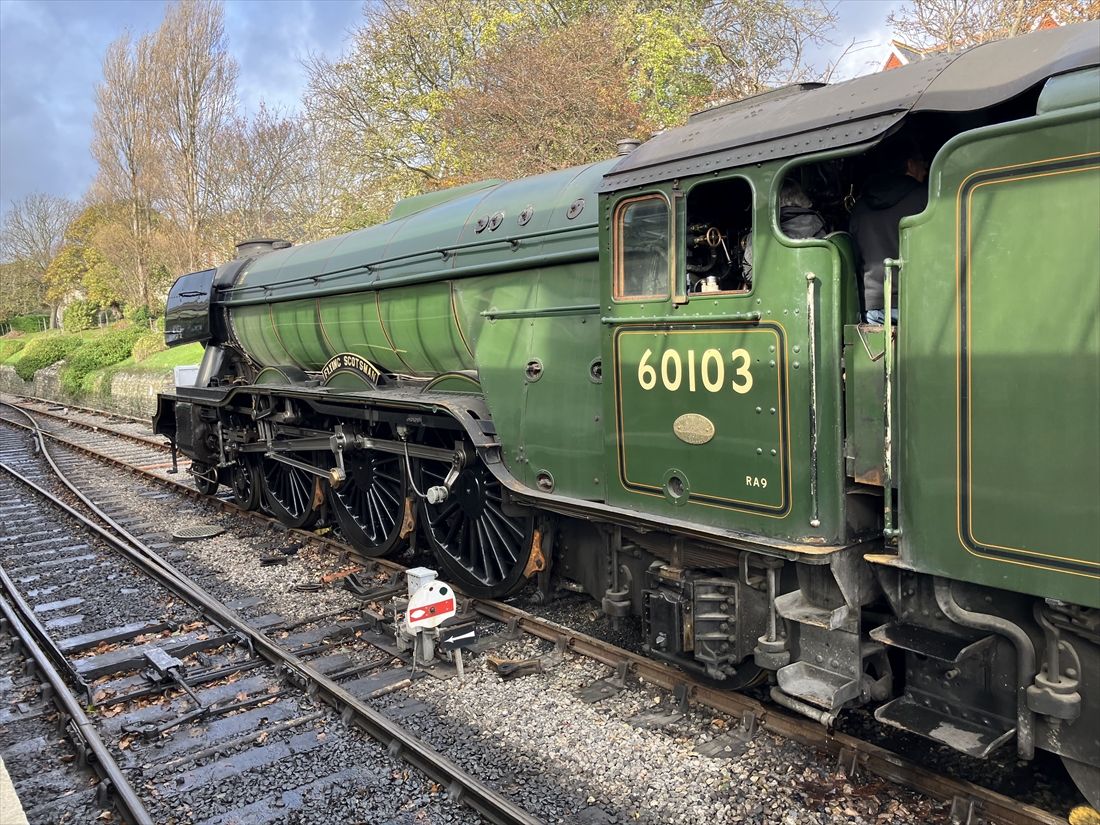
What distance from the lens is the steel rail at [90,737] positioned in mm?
4012

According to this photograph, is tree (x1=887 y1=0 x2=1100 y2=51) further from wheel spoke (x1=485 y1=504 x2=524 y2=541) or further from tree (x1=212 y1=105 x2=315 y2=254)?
tree (x1=212 y1=105 x2=315 y2=254)

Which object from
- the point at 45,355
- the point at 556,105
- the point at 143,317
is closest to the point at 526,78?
the point at 556,105

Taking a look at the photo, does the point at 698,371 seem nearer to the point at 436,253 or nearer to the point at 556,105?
the point at 436,253

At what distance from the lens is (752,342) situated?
4.02m

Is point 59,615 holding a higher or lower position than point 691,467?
lower

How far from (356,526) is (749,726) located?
493cm

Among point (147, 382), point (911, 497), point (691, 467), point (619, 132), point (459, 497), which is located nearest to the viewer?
A: point (911, 497)

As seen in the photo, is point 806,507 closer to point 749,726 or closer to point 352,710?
point 749,726

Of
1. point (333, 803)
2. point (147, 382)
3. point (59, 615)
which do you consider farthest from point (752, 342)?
point (147, 382)

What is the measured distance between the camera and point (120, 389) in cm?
2631

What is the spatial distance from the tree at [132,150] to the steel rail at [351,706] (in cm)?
2738

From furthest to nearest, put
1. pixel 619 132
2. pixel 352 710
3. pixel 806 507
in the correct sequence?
pixel 619 132, pixel 352 710, pixel 806 507

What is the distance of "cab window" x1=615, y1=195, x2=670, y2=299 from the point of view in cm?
445

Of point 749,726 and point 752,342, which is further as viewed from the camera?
point 749,726
